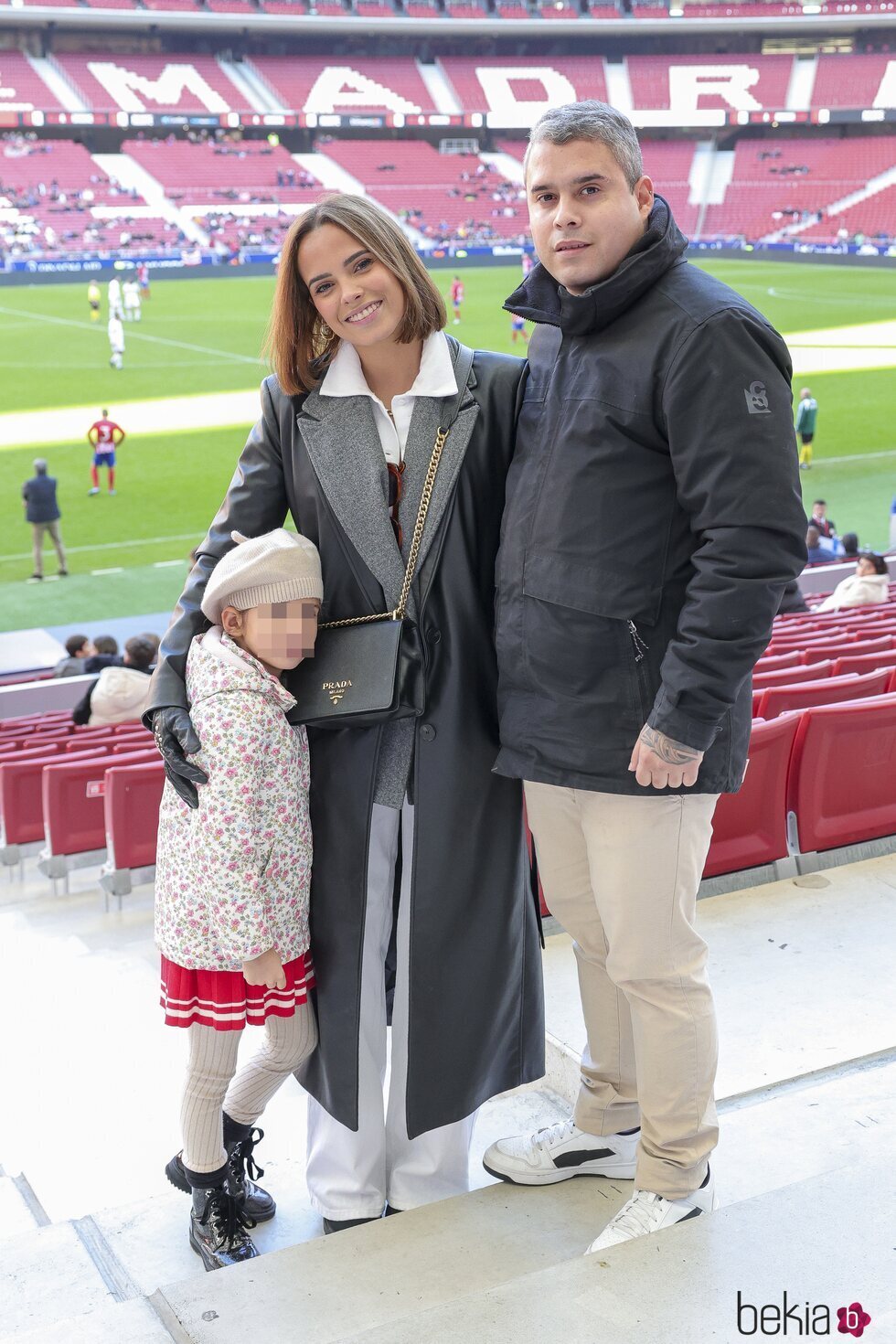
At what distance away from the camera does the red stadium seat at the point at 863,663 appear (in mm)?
6121

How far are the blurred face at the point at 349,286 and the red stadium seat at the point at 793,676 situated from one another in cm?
358

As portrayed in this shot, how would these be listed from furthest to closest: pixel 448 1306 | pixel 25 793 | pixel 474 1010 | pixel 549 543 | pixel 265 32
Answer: pixel 265 32, pixel 25 793, pixel 474 1010, pixel 549 543, pixel 448 1306

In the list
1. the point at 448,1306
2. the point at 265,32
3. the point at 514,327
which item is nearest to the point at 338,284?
the point at 448,1306

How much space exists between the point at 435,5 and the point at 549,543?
188ft

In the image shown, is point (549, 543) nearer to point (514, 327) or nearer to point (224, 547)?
point (224, 547)

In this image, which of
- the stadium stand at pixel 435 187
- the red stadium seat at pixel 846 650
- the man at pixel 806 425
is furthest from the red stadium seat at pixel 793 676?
the stadium stand at pixel 435 187

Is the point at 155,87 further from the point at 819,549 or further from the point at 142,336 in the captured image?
the point at 819,549

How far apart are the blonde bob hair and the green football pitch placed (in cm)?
263

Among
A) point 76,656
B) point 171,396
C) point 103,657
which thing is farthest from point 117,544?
point 171,396

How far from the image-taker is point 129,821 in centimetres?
537

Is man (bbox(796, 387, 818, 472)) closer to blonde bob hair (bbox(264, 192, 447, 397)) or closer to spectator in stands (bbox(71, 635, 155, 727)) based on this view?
spectator in stands (bbox(71, 635, 155, 727))

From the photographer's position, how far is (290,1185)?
2.99m

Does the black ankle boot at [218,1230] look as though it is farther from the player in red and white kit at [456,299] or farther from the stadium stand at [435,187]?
the stadium stand at [435,187]

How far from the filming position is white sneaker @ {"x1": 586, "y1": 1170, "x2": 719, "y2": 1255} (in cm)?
241
